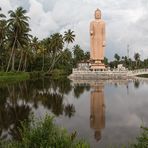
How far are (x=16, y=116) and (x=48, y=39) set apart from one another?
202 feet

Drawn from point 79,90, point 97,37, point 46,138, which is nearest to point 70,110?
point 46,138

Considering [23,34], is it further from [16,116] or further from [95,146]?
[95,146]

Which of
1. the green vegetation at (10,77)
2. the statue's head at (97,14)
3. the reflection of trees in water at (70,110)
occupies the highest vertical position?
the statue's head at (97,14)

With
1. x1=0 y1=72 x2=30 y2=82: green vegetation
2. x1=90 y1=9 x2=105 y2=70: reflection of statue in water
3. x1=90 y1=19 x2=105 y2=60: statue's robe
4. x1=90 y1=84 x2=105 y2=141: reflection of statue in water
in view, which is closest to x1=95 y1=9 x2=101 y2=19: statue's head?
x1=90 y1=9 x2=105 y2=70: reflection of statue in water

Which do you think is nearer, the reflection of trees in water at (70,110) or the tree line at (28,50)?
the reflection of trees in water at (70,110)

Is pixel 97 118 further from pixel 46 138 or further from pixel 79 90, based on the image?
pixel 79 90

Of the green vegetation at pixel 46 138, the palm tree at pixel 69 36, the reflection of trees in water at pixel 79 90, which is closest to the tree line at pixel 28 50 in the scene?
the palm tree at pixel 69 36

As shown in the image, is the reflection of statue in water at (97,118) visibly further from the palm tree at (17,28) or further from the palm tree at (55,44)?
the palm tree at (55,44)

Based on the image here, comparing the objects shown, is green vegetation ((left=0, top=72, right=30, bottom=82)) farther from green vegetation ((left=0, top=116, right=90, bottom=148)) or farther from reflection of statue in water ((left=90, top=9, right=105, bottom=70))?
green vegetation ((left=0, top=116, right=90, bottom=148))

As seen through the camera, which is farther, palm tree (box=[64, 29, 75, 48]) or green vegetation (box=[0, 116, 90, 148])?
palm tree (box=[64, 29, 75, 48])

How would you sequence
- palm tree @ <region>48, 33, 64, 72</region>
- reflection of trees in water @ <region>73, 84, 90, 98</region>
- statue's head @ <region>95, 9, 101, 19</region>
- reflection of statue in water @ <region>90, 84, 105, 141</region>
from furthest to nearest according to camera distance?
palm tree @ <region>48, 33, 64, 72</region> < statue's head @ <region>95, 9, 101, 19</region> < reflection of trees in water @ <region>73, 84, 90, 98</region> < reflection of statue in water @ <region>90, 84, 105, 141</region>

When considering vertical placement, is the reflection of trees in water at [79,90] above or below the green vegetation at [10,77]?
below

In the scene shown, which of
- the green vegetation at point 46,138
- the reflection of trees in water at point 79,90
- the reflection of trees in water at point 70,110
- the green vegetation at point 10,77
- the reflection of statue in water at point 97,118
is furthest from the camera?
the green vegetation at point 10,77

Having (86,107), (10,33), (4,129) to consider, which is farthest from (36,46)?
(4,129)
